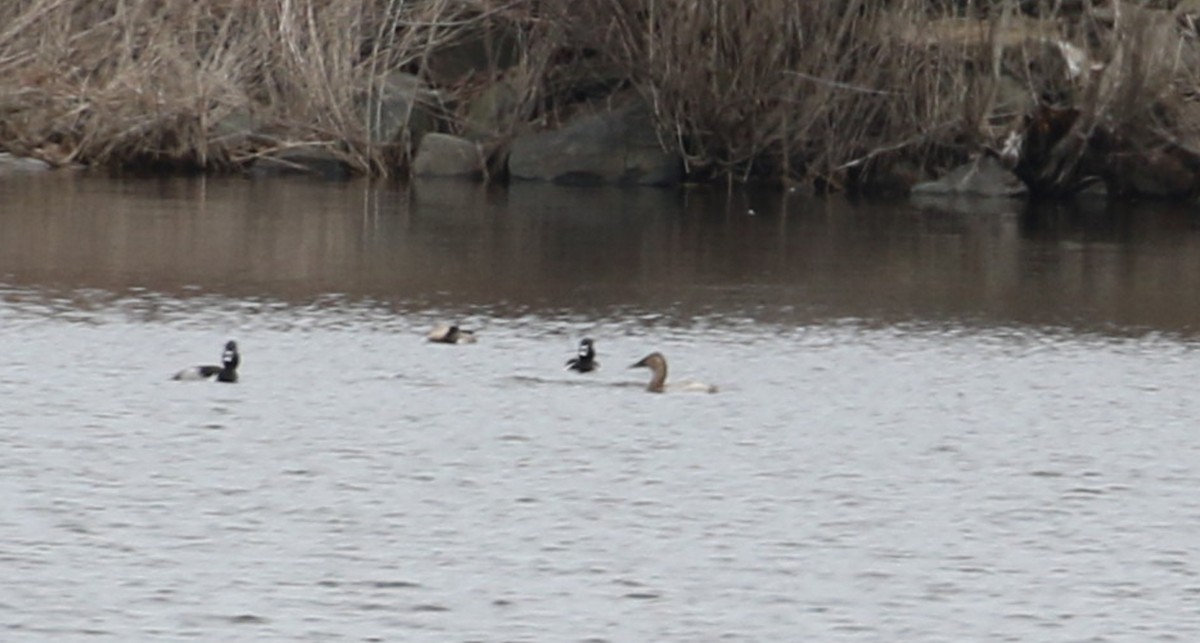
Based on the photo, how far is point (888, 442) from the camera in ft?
40.8

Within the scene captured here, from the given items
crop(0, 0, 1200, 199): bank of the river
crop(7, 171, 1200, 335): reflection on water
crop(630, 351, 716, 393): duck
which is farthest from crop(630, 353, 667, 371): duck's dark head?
crop(0, 0, 1200, 199): bank of the river

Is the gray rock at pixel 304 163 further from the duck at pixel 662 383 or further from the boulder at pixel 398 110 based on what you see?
the duck at pixel 662 383

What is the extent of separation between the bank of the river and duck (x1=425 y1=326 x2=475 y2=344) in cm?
1268

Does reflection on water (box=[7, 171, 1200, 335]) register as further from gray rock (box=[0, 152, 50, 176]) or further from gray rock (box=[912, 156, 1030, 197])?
gray rock (box=[0, 152, 50, 176])

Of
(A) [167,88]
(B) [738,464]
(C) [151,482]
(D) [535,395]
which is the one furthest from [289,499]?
(A) [167,88]

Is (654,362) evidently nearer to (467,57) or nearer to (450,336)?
(450,336)

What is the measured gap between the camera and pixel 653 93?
28.0 metres

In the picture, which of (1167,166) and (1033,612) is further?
(1167,166)

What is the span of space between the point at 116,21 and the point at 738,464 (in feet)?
59.4

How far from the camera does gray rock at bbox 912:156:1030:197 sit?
93.5 feet

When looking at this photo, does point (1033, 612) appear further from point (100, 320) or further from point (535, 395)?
point (100, 320)

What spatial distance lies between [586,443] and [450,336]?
311 cm

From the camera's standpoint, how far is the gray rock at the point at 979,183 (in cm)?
2848

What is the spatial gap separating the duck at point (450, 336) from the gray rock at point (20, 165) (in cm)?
1326
